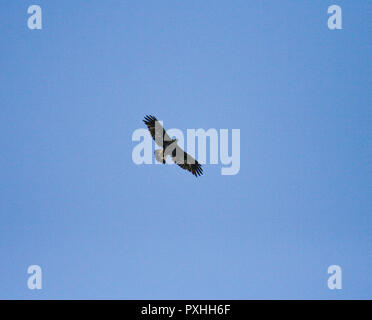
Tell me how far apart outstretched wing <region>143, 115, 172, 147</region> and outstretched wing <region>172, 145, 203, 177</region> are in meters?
0.71

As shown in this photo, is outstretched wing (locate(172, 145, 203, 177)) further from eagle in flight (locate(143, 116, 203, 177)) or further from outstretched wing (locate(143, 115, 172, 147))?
outstretched wing (locate(143, 115, 172, 147))

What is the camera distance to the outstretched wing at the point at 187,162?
16016 millimetres

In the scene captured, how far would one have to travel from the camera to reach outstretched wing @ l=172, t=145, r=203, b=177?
1602 centimetres

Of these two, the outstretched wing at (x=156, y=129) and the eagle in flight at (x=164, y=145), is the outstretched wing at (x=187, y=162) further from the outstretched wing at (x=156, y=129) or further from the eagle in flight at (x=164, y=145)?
the outstretched wing at (x=156, y=129)

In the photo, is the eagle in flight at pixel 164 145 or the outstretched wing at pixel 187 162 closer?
the eagle in flight at pixel 164 145

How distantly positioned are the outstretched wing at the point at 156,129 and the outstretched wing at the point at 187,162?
2.33 feet

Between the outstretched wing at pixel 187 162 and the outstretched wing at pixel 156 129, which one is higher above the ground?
the outstretched wing at pixel 156 129

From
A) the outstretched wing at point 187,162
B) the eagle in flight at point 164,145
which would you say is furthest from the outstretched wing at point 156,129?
the outstretched wing at point 187,162

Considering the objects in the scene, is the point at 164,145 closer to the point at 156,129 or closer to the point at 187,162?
the point at 156,129

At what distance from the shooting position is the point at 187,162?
16.3 m
